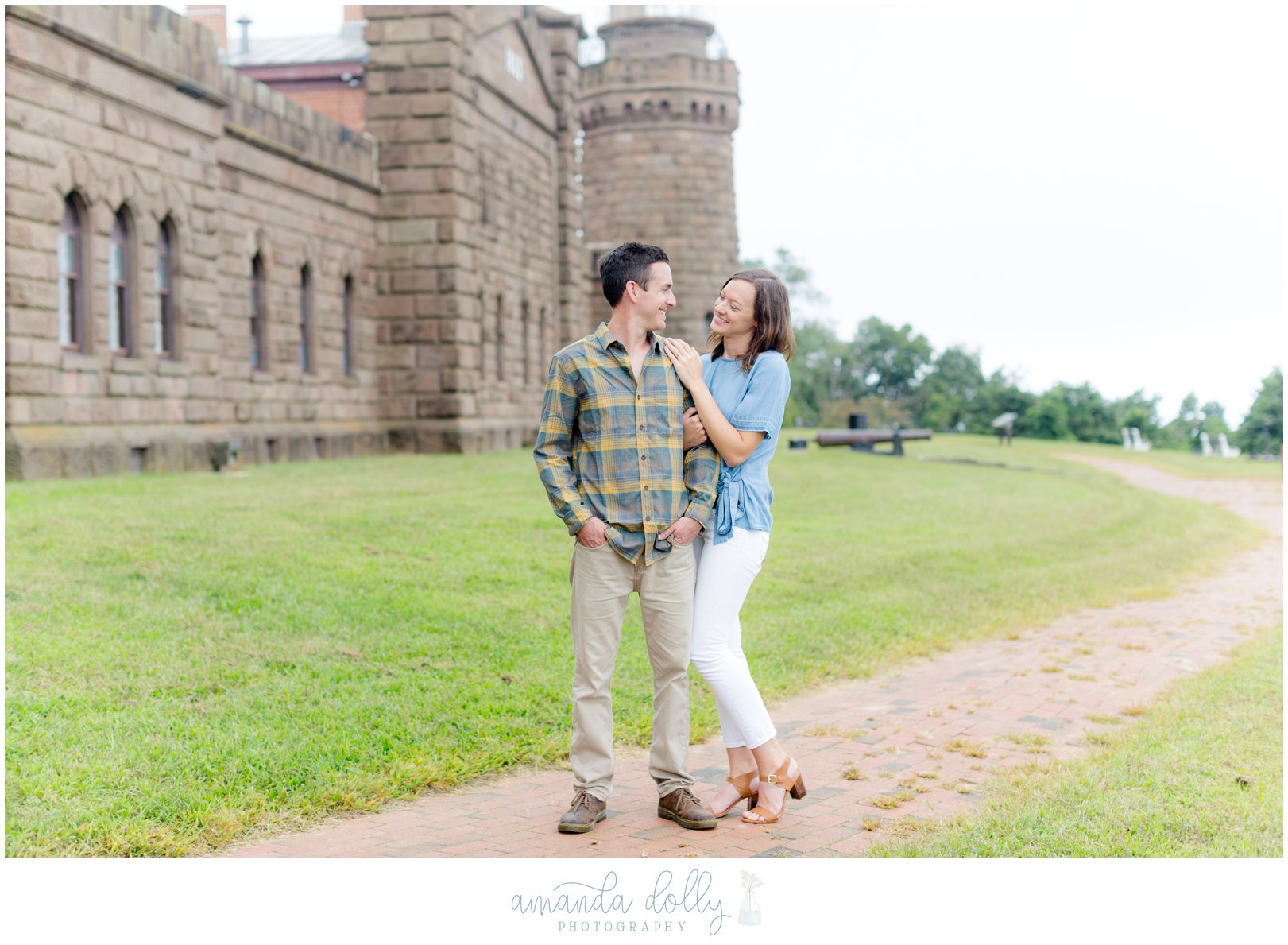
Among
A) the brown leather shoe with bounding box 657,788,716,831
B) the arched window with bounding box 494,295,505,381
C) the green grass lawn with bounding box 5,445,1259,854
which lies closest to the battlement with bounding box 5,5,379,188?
the arched window with bounding box 494,295,505,381

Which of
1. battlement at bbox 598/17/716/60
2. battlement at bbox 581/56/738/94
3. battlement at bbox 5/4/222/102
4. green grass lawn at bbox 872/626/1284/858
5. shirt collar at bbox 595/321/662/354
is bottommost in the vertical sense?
green grass lawn at bbox 872/626/1284/858

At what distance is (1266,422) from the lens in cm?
3872

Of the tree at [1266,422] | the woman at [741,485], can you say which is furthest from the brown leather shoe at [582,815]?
the tree at [1266,422]

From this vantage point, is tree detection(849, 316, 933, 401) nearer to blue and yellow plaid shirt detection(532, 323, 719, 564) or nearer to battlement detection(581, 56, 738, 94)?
battlement detection(581, 56, 738, 94)

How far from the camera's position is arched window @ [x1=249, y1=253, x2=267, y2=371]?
783 inches

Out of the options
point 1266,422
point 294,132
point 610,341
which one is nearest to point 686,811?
point 610,341

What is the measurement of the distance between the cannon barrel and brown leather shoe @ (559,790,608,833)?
74.1ft

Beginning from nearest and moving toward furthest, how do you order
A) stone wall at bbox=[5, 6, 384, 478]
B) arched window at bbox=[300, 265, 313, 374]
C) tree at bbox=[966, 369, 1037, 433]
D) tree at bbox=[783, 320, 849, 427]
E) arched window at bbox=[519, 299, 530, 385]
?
1. stone wall at bbox=[5, 6, 384, 478]
2. arched window at bbox=[300, 265, 313, 374]
3. arched window at bbox=[519, 299, 530, 385]
4. tree at bbox=[966, 369, 1037, 433]
5. tree at bbox=[783, 320, 849, 427]

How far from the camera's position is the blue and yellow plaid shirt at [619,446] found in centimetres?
439

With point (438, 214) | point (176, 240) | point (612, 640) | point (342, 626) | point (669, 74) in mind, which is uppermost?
point (669, 74)

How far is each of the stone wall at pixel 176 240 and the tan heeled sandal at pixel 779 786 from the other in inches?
445

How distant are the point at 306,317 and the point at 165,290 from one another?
478 cm

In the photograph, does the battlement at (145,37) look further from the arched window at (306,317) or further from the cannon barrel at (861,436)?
the cannon barrel at (861,436)

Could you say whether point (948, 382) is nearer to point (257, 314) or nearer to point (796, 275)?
point (796, 275)
